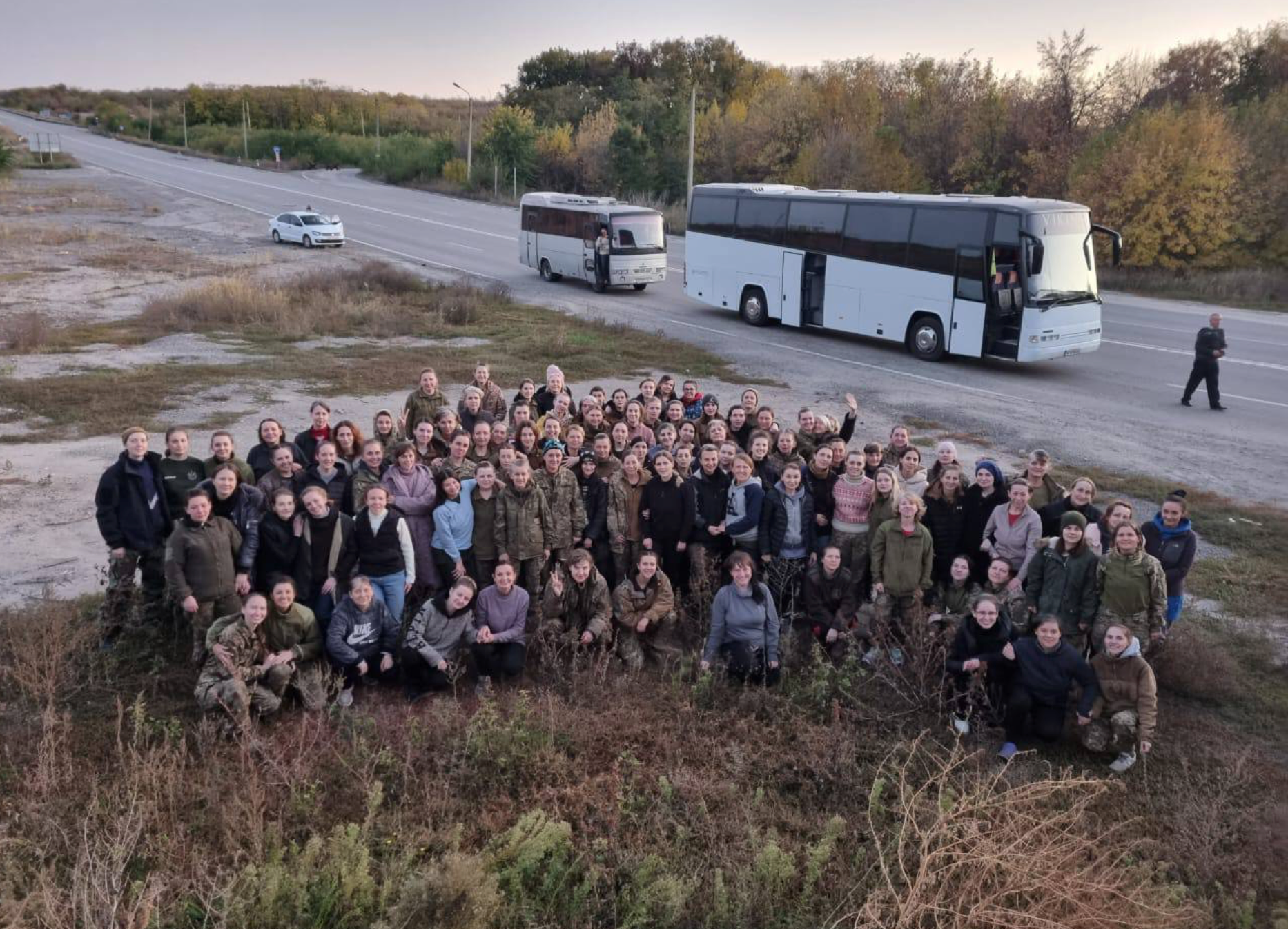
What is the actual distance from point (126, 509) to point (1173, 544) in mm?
8288

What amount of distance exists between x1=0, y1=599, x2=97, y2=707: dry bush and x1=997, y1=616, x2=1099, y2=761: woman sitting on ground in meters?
6.53

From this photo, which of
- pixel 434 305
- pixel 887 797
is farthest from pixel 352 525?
pixel 434 305

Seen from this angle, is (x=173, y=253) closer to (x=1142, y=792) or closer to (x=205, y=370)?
(x=205, y=370)

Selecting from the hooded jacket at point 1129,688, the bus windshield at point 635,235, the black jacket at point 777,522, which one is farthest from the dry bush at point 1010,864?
the bus windshield at point 635,235

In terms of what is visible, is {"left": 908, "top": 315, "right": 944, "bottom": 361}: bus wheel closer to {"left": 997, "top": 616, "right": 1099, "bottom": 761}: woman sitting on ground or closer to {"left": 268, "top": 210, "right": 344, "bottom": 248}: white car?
{"left": 997, "top": 616, "right": 1099, "bottom": 761}: woman sitting on ground

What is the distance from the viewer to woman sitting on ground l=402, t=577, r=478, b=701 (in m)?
7.50

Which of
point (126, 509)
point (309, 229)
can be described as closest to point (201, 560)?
point (126, 509)

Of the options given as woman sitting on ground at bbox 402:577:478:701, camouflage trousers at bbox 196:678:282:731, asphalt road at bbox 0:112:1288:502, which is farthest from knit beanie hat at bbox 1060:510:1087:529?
asphalt road at bbox 0:112:1288:502

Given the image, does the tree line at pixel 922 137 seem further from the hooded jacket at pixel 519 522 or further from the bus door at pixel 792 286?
the hooded jacket at pixel 519 522

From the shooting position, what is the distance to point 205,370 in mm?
18031

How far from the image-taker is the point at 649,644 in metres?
8.26

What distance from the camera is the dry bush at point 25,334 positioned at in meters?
19.0

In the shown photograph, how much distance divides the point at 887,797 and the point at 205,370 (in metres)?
15.4

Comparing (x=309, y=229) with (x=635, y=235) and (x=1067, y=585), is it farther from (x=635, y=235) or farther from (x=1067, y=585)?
(x=1067, y=585)
